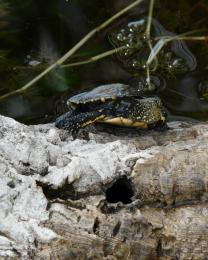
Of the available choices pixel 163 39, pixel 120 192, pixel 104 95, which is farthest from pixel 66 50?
pixel 120 192

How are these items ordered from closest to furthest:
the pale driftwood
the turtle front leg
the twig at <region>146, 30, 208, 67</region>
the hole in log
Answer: the pale driftwood → the hole in log → the turtle front leg → the twig at <region>146, 30, 208, 67</region>

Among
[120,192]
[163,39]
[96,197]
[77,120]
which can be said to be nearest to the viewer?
[96,197]

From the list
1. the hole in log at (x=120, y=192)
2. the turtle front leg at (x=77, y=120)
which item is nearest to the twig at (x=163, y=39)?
the turtle front leg at (x=77, y=120)

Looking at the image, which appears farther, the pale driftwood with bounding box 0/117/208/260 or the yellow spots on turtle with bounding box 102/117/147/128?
the yellow spots on turtle with bounding box 102/117/147/128

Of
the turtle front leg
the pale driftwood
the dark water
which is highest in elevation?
the dark water

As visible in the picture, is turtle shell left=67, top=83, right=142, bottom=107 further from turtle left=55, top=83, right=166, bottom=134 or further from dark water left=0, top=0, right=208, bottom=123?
dark water left=0, top=0, right=208, bottom=123

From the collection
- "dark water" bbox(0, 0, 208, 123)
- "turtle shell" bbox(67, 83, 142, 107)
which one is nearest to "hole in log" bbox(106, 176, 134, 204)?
"turtle shell" bbox(67, 83, 142, 107)

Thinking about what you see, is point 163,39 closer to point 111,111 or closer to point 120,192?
point 111,111

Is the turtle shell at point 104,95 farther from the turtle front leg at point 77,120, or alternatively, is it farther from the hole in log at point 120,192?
the hole in log at point 120,192
